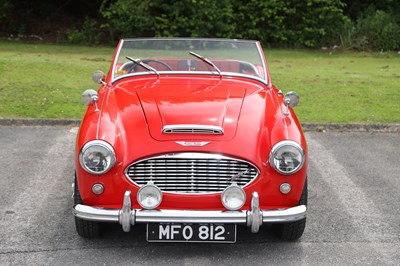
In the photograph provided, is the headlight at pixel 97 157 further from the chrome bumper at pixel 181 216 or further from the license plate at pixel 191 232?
the license plate at pixel 191 232

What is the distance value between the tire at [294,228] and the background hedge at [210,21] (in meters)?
14.1

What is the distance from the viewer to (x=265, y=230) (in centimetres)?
475

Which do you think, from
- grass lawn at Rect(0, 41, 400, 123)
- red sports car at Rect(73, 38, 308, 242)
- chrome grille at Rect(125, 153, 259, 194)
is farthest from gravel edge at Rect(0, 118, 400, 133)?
chrome grille at Rect(125, 153, 259, 194)

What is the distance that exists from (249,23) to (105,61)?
22.4ft

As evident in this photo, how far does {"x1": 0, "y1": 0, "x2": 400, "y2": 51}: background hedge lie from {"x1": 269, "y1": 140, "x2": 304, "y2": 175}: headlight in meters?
14.3

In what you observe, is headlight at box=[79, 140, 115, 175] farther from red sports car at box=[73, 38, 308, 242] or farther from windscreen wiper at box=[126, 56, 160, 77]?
windscreen wiper at box=[126, 56, 160, 77]

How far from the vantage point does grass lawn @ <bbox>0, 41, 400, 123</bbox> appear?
8977mm

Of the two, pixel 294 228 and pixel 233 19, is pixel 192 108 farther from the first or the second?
pixel 233 19

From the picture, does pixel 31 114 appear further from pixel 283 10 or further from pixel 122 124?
pixel 283 10

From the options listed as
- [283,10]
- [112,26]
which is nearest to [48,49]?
[112,26]

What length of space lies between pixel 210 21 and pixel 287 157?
579 inches

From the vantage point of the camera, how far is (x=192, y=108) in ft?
15.0

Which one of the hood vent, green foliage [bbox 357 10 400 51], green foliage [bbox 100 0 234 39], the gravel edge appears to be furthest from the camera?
green foliage [bbox 357 10 400 51]

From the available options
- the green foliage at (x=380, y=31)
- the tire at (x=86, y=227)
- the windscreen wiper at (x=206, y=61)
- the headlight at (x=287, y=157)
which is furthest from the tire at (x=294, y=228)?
the green foliage at (x=380, y=31)
